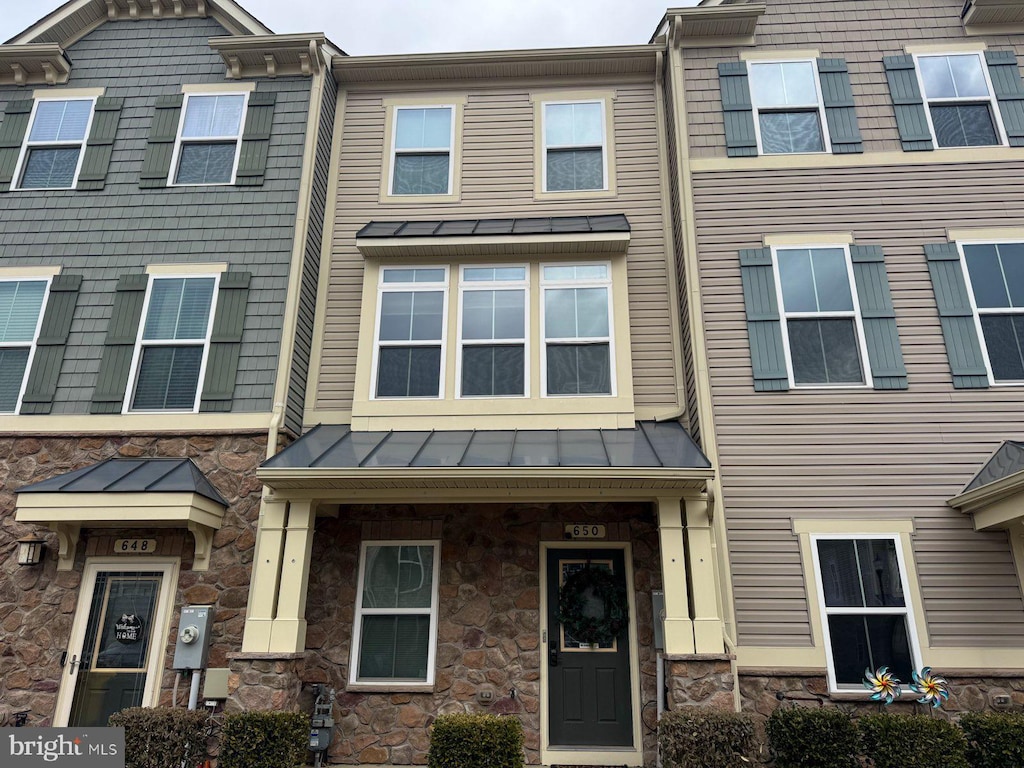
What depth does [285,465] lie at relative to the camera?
22.8 feet

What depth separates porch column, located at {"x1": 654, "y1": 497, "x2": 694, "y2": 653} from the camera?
642 centimetres

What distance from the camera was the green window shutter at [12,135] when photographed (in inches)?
372

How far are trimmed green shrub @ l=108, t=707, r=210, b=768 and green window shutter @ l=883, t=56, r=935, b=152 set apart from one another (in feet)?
34.0

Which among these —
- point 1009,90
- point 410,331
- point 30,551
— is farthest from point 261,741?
point 1009,90

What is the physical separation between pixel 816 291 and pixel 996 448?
2.55 m

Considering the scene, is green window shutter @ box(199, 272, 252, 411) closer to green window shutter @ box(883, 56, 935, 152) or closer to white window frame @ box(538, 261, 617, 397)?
white window frame @ box(538, 261, 617, 397)

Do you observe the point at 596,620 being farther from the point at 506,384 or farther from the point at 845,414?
the point at 845,414

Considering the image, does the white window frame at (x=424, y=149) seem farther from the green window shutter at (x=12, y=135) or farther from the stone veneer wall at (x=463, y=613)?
the green window shutter at (x=12, y=135)

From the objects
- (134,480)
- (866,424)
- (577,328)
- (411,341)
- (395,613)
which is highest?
(577,328)

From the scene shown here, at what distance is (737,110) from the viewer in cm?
890

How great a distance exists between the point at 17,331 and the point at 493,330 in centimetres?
612

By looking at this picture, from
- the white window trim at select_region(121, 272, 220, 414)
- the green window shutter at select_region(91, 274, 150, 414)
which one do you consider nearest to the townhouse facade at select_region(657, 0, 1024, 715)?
the white window trim at select_region(121, 272, 220, 414)

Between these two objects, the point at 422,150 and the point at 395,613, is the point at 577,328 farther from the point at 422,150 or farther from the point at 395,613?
the point at 395,613

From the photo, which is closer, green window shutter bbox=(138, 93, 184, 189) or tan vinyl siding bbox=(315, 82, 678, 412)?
tan vinyl siding bbox=(315, 82, 678, 412)
